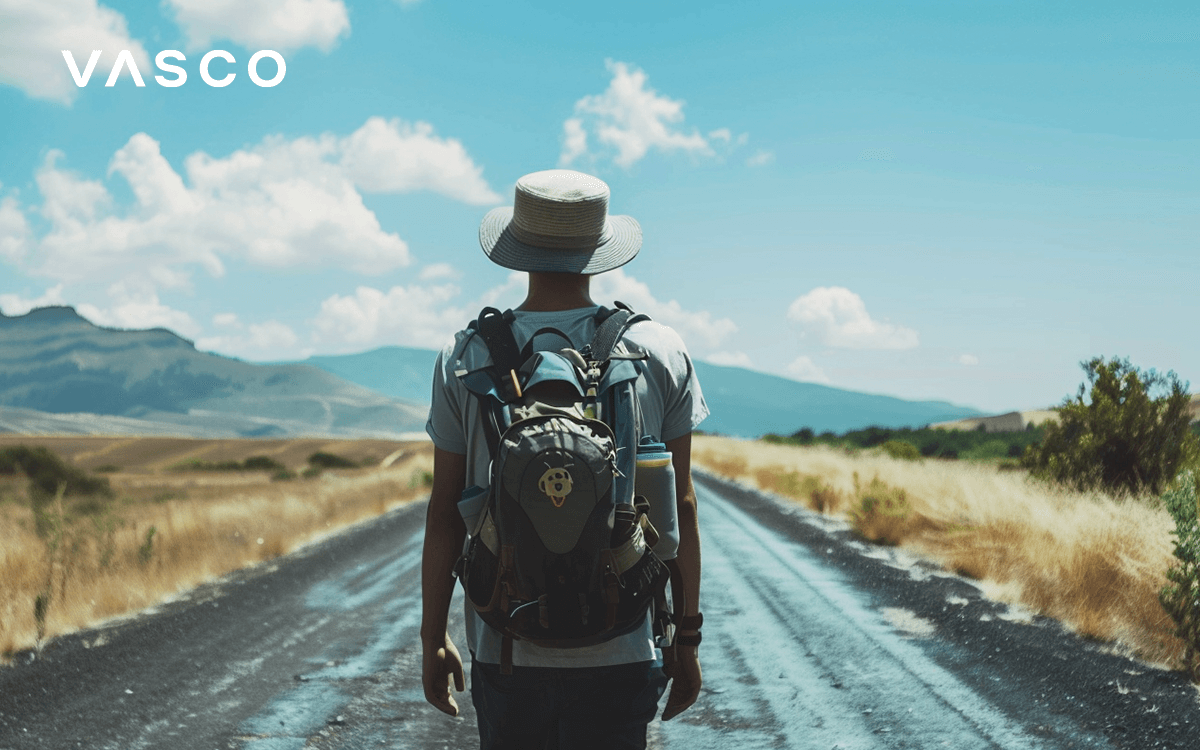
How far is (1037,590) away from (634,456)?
793 centimetres

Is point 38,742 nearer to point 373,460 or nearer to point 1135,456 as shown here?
point 1135,456

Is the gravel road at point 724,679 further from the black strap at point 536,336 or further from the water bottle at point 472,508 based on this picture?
the black strap at point 536,336

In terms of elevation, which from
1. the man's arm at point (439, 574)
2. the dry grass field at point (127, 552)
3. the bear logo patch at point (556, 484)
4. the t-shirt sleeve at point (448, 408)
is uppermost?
the t-shirt sleeve at point (448, 408)

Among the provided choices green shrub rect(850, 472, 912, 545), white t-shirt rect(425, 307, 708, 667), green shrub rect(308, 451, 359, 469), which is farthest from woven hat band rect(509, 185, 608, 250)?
green shrub rect(308, 451, 359, 469)

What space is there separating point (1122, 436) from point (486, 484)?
1478 centimetres

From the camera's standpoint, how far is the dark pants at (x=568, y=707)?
86.3 inches

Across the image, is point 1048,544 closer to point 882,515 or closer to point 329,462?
point 882,515

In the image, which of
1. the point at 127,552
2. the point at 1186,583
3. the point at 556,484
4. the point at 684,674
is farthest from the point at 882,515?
the point at 556,484

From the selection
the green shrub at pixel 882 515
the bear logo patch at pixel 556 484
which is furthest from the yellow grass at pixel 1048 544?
the bear logo patch at pixel 556 484

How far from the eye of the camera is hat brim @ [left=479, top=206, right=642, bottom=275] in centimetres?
245

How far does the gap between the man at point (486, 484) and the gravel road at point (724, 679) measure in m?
2.74

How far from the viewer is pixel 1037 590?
880cm

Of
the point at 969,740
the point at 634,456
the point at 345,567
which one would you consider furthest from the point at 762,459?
the point at 634,456

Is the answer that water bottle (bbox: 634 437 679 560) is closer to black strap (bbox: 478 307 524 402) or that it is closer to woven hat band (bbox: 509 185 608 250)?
black strap (bbox: 478 307 524 402)
